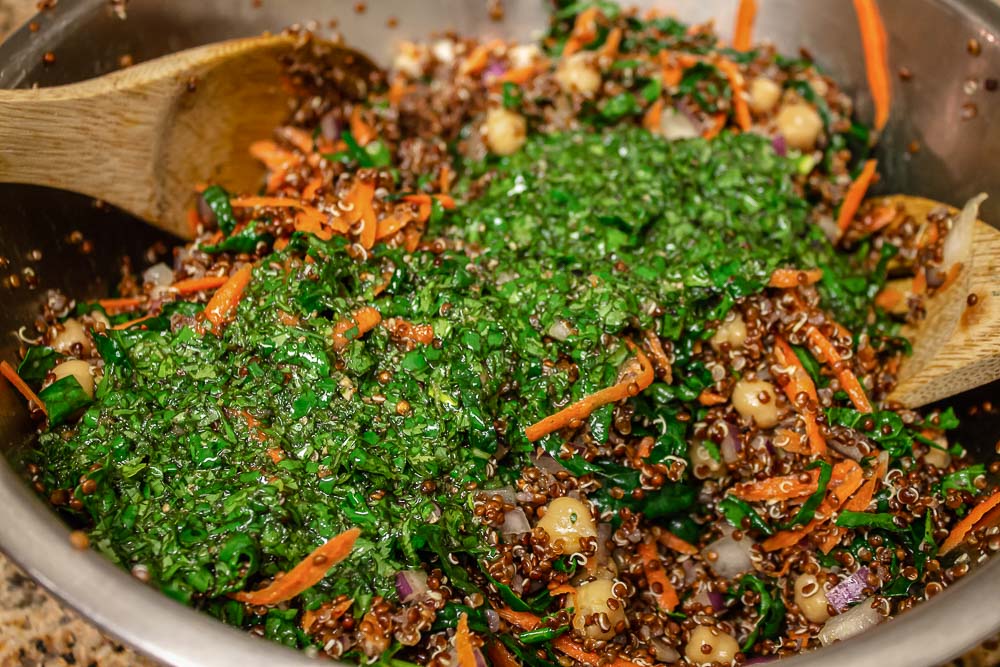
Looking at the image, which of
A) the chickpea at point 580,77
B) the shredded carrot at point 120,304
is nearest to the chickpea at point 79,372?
the shredded carrot at point 120,304

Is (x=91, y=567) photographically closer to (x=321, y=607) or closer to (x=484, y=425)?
(x=321, y=607)

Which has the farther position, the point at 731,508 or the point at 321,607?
the point at 731,508

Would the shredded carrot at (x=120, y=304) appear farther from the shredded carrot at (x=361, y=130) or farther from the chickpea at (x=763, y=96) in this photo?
the chickpea at (x=763, y=96)

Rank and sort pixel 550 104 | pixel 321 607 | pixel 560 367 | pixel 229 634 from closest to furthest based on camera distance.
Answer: pixel 229 634
pixel 321 607
pixel 560 367
pixel 550 104

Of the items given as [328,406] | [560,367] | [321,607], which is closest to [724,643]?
[560,367]

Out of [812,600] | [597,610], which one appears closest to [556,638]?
[597,610]

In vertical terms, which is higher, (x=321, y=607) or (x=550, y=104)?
(x=550, y=104)
